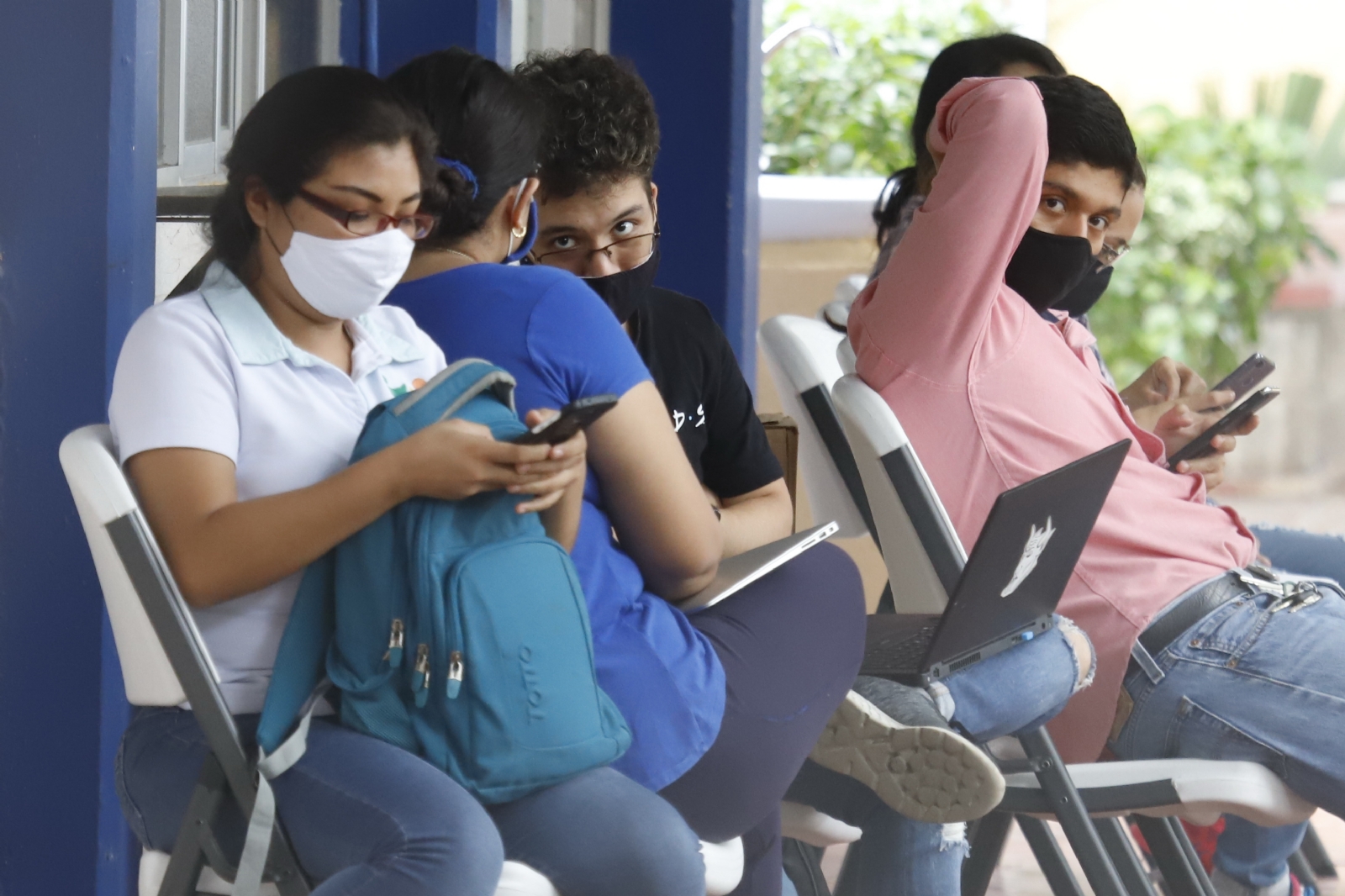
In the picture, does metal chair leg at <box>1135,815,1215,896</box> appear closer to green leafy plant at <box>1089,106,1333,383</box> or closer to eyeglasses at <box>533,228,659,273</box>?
eyeglasses at <box>533,228,659,273</box>

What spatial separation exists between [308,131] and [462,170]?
173mm

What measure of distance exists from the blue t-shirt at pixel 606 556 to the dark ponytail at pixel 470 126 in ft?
0.37

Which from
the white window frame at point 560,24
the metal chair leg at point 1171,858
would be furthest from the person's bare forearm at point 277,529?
the white window frame at point 560,24

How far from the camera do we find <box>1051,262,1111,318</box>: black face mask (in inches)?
93.2

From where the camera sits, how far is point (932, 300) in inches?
77.7

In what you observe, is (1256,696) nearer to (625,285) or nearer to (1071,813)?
(1071,813)

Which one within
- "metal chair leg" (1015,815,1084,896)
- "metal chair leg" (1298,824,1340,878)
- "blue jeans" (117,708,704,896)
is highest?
"blue jeans" (117,708,704,896)

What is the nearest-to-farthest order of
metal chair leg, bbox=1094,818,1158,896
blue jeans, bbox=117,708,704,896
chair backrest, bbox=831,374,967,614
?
1. blue jeans, bbox=117,708,704,896
2. chair backrest, bbox=831,374,967,614
3. metal chair leg, bbox=1094,818,1158,896

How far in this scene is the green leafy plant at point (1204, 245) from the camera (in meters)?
6.36

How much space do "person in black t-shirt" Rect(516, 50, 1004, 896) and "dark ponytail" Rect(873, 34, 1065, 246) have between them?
0.67 meters

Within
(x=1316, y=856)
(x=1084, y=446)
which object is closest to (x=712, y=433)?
(x=1084, y=446)

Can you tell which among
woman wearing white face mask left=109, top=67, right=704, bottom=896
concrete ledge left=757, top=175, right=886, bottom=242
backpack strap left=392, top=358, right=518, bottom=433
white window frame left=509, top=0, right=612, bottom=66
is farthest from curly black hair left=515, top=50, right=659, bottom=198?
concrete ledge left=757, top=175, right=886, bottom=242

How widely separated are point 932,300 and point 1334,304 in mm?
6214

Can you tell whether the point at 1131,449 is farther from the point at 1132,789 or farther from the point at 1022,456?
the point at 1132,789
